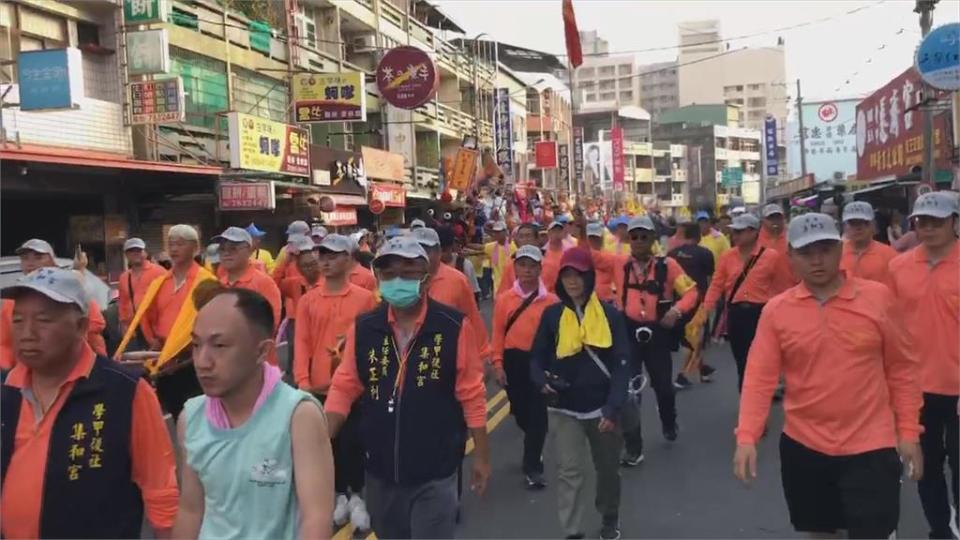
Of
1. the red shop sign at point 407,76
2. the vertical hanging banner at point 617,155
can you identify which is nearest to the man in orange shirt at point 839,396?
the red shop sign at point 407,76

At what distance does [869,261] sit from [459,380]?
148 inches

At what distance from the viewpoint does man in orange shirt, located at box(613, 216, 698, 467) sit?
7.33m

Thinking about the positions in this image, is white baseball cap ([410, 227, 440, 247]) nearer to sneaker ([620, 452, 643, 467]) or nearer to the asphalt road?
the asphalt road

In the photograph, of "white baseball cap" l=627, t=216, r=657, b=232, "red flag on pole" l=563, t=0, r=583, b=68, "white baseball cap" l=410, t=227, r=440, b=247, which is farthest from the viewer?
"red flag on pole" l=563, t=0, r=583, b=68

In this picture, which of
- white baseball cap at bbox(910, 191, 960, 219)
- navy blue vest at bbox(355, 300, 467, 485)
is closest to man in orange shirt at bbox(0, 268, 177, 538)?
navy blue vest at bbox(355, 300, 467, 485)

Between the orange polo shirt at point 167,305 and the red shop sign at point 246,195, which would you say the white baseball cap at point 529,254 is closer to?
the orange polo shirt at point 167,305

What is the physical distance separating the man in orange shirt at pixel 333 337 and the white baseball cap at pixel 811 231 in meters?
2.73

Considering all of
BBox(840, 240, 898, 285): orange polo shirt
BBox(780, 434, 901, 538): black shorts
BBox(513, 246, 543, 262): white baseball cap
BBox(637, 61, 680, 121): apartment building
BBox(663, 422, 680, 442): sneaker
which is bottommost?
BBox(663, 422, 680, 442): sneaker

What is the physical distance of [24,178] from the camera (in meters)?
14.0

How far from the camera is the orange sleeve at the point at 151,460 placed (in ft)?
9.36

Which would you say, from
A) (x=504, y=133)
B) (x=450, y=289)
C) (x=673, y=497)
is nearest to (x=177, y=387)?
(x=450, y=289)

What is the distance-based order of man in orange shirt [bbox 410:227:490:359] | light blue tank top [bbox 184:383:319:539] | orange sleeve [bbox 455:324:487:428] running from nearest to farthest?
light blue tank top [bbox 184:383:319:539] < orange sleeve [bbox 455:324:487:428] < man in orange shirt [bbox 410:227:490:359]

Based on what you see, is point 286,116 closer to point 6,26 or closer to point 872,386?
point 6,26

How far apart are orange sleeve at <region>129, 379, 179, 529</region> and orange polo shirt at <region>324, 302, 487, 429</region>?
1177 millimetres
